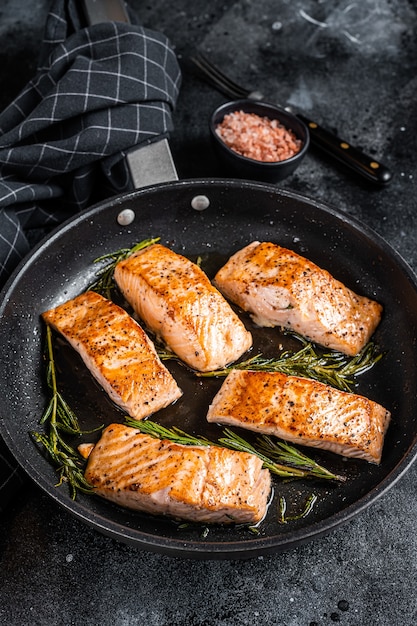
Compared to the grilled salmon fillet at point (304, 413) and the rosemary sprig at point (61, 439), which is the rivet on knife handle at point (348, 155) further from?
the rosemary sprig at point (61, 439)

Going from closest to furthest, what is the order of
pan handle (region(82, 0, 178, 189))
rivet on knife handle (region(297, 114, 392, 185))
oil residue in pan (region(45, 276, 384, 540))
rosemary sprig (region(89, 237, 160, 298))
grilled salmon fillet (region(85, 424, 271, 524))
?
grilled salmon fillet (region(85, 424, 271, 524)), oil residue in pan (region(45, 276, 384, 540)), rosemary sprig (region(89, 237, 160, 298)), pan handle (region(82, 0, 178, 189)), rivet on knife handle (region(297, 114, 392, 185))

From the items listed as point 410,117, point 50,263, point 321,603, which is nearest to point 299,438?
point 321,603

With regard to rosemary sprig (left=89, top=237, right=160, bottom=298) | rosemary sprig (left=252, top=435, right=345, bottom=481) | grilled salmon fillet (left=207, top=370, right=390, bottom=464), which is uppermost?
rosemary sprig (left=89, top=237, right=160, bottom=298)

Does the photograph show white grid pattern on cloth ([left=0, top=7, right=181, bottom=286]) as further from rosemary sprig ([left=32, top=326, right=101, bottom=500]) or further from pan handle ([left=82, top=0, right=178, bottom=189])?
rosemary sprig ([left=32, top=326, right=101, bottom=500])

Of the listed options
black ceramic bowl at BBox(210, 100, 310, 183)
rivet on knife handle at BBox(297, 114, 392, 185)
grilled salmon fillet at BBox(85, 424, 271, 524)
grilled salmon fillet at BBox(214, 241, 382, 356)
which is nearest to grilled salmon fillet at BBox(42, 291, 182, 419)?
grilled salmon fillet at BBox(85, 424, 271, 524)

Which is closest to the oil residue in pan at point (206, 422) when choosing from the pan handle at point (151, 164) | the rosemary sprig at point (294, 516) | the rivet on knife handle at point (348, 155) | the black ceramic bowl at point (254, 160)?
the rosemary sprig at point (294, 516)
